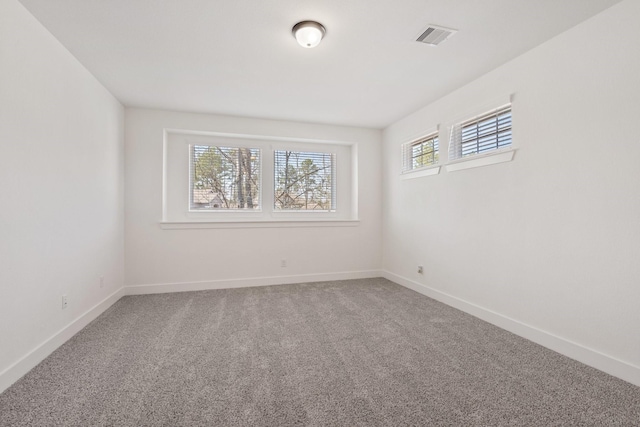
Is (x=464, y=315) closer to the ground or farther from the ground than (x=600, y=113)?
closer to the ground

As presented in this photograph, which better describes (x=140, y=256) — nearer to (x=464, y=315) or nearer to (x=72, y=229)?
(x=72, y=229)

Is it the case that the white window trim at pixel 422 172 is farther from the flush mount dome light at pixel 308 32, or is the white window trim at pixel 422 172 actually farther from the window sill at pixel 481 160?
the flush mount dome light at pixel 308 32

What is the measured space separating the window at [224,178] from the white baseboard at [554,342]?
2893 millimetres

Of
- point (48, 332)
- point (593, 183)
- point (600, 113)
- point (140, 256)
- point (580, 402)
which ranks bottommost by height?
point (580, 402)

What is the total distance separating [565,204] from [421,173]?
178cm

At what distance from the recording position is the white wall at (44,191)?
1.86m

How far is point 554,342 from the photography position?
2354 mm

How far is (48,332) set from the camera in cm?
224

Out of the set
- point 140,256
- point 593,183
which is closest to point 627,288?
point 593,183

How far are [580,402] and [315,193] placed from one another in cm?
374

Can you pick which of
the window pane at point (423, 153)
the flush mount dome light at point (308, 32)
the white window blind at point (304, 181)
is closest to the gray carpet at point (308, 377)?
the window pane at point (423, 153)

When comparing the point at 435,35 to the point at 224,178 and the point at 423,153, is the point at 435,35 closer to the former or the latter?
the point at 423,153

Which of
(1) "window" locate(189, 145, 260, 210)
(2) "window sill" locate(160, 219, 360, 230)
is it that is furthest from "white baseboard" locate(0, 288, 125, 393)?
(1) "window" locate(189, 145, 260, 210)

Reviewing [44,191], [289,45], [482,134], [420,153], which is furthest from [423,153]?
[44,191]
